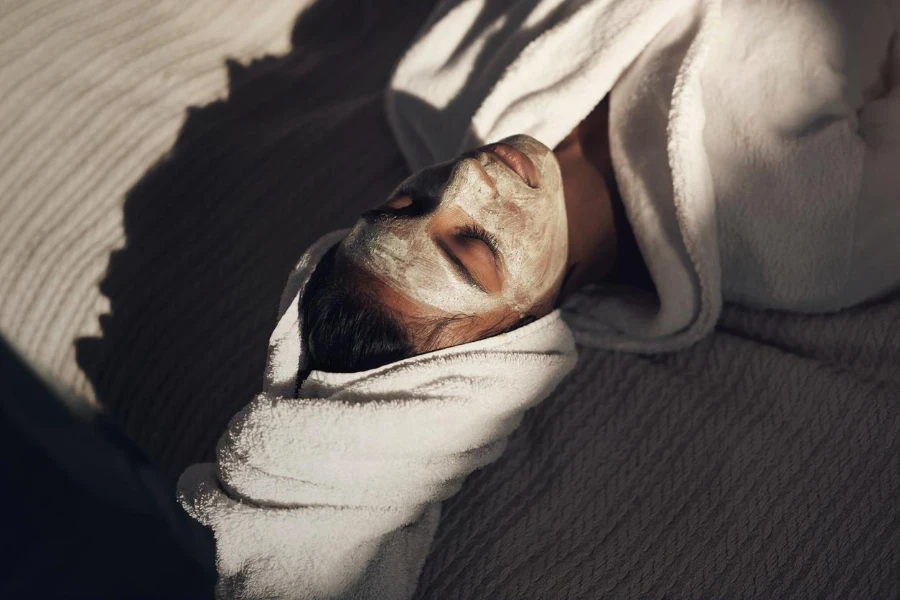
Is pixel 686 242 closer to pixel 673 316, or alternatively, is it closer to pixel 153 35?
pixel 673 316

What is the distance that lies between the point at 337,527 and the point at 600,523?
0.36 m

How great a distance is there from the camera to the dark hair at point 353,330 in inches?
30.7

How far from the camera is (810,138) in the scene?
2.96 feet

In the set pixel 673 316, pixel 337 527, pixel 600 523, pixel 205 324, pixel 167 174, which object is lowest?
pixel 600 523

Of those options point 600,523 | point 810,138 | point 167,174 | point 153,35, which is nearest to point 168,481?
point 167,174

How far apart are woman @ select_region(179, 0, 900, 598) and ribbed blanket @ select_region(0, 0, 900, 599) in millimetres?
76

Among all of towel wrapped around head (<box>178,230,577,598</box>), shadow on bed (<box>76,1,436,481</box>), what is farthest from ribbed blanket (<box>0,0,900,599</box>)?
towel wrapped around head (<box>178,230,577,598</box>)

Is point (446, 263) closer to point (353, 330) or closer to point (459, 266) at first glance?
point (459, 266)

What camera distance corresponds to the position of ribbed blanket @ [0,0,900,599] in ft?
2.77

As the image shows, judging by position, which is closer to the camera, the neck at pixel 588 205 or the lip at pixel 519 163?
the lip at pixel 519 163

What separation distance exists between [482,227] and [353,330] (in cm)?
21

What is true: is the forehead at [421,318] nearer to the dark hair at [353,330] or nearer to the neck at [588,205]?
the dark hair at [353,330]

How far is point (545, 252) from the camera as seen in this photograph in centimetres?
87

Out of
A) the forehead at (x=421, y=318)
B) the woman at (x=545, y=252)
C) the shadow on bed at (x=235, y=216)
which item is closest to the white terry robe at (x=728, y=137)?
the woman at (x=545, y=252)
